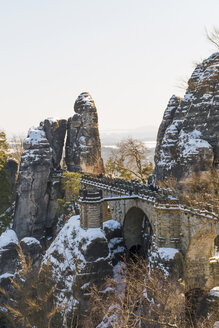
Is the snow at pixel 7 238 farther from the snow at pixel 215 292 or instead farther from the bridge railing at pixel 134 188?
the snow at pixel 215 292

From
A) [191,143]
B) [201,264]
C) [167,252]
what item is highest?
[191,143]

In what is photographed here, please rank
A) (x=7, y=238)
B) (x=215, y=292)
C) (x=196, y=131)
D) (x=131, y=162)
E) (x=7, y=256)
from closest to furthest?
(x=215, y=292) → (x=196, y=131) → (x=7, y=256) → (x=7, y=238) → (x=131, y=162)

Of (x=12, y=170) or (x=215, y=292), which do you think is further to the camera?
(x=12, y=170)

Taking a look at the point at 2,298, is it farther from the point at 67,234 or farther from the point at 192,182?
the point at 192,182

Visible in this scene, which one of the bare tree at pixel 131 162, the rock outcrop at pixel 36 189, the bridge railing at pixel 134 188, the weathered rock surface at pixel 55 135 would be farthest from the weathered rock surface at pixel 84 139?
the bridge railing at pixel 134 188

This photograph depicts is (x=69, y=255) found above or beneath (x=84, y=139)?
beneath

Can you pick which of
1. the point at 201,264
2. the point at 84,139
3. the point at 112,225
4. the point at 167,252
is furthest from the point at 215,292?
the point at 84,139

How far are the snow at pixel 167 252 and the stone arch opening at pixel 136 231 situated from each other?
298 inches

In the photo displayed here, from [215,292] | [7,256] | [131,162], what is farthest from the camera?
[131,162]

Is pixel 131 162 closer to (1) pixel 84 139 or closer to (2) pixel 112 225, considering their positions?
(1) pixel 84 139

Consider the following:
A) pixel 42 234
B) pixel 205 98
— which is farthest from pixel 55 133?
pixel 205 98

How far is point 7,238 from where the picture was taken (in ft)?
129

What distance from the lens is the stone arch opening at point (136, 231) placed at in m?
32.0

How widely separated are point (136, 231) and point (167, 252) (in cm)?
954
